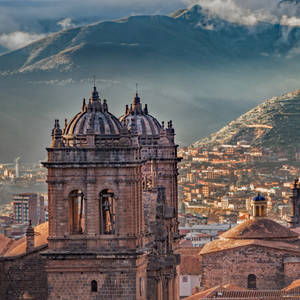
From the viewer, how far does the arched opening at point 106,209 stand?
1834 inches

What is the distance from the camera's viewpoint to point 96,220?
152 ft

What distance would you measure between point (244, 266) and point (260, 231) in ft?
10.2

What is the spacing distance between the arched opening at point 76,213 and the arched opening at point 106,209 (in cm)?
80

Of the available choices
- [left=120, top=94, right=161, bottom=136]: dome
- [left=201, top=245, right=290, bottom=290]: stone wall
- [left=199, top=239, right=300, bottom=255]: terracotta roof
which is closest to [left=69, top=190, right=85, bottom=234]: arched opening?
[left=120, top=94, right=161, bottom=136]: dome

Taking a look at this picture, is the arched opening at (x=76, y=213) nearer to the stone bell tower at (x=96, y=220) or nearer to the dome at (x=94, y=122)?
the stone bell tower at (x=96, y=220)

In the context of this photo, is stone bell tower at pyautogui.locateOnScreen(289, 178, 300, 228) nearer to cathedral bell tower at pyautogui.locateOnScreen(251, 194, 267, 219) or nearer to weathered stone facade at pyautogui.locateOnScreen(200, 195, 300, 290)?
cathedral bell tower at pyautogui.locateOnScreen(251, 194, 267, 219)

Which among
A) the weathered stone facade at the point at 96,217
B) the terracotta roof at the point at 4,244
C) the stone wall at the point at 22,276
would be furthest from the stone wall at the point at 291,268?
the weathered stone facade at the point at 96,217

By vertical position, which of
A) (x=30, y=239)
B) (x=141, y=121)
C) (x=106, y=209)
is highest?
(x=141, y=121)

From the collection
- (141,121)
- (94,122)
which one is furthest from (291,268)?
(94,122)

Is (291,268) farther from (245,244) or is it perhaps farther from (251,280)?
(245,244)

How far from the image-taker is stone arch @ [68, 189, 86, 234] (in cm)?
4669

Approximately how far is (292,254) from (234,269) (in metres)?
3.83

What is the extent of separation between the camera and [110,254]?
1806 inches

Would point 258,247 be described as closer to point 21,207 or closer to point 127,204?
point 127,204
